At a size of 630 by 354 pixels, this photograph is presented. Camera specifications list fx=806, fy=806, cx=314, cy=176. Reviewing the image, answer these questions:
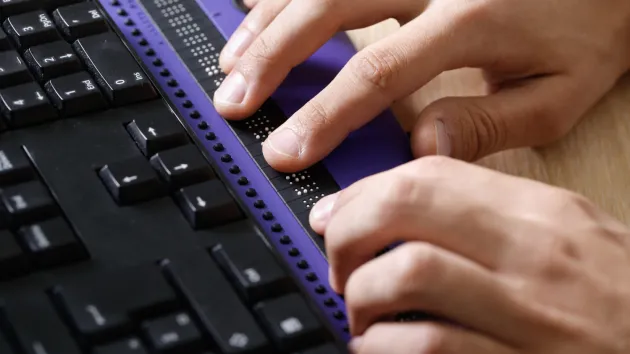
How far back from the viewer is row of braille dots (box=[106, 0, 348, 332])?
17.2 inches

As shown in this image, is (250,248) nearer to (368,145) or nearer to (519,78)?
(368,145)

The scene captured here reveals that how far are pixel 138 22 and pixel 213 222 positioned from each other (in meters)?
0.21

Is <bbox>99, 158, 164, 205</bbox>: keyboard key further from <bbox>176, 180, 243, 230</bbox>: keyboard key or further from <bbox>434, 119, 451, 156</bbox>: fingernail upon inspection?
<bbox>434, 119, 451, 156</bbox>: fingernail

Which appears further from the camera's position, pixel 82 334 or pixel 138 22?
pixel 138 22

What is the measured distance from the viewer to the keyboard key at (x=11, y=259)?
1.28 ft

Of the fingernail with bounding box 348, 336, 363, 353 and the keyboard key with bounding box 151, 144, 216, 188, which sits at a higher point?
the keyboard key with bounding box 151, 144, 216, 188

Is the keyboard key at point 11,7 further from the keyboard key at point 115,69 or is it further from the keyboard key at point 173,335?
the keyboard key at point 173,335

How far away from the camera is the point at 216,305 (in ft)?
1.29

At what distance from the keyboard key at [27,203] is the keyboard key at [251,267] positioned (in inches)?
3.5

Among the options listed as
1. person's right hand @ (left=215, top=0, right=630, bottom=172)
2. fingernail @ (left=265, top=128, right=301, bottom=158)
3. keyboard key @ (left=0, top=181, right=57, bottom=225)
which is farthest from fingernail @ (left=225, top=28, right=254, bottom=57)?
keyboard key @ (left=0, top=181, right=57, bottom=225)

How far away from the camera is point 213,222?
44cm

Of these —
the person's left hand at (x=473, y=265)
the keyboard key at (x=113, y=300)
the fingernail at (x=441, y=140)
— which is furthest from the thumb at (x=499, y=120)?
the keyboard key at (x=113, y=300)

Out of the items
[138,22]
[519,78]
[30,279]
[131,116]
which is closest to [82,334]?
[30,279]

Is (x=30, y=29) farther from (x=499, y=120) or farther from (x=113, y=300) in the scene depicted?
(x=499, y=120)
